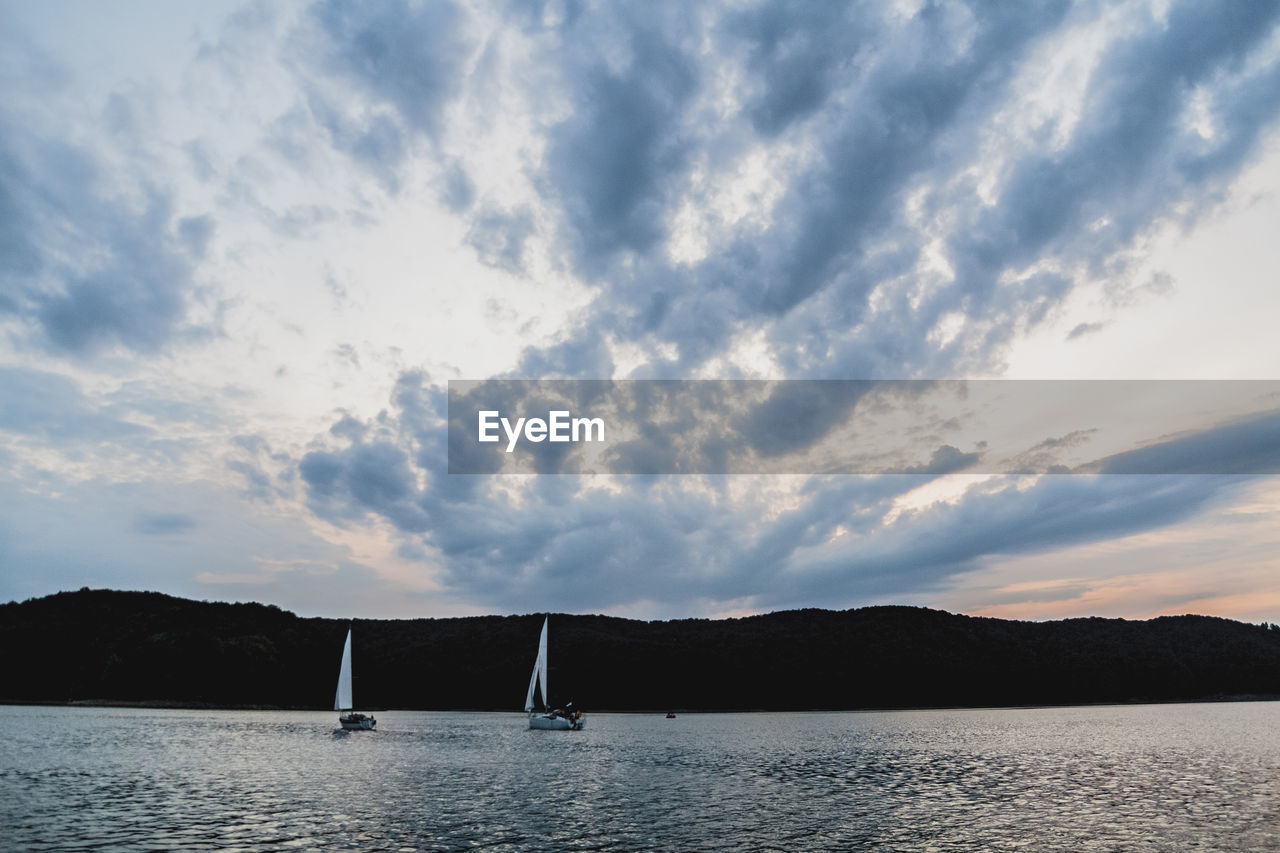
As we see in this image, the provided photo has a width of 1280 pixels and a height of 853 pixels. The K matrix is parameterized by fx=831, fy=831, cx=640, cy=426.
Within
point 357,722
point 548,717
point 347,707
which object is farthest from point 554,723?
point 347,707

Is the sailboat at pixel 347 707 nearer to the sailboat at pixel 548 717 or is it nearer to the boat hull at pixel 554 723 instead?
the sailboat at pixel 548 717

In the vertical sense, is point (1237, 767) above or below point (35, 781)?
below

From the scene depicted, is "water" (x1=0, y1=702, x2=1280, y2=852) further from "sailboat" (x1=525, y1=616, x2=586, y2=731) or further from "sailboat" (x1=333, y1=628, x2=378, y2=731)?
"sailboat" (x1=525, y1=616, x2=586, y2=731)

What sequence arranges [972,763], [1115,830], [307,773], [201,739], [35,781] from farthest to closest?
1. [201,739]
2. [972,763]
3. [307,773]
4. [35,781]
5. [1115,830]

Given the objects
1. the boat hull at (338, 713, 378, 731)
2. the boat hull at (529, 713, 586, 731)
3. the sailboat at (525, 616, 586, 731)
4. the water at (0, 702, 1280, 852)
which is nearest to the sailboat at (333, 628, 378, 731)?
the boat hull at (338, 713, 378, 731)

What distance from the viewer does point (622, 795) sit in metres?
51.9

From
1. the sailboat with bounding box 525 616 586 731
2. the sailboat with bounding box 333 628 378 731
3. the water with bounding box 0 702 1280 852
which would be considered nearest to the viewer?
the water with bounding box 0 702 1280 852

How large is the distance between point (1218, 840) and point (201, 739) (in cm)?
9849

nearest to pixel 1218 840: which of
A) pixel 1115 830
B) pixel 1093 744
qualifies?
pixel 1115 830

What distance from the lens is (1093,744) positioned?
102m

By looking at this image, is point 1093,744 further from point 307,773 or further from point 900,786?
point 307,773

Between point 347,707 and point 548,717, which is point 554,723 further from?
point 347,707

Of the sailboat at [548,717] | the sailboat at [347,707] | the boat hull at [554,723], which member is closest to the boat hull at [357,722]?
the sailboat at [347,707]

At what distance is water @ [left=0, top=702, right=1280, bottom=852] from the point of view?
36969 millimetres
